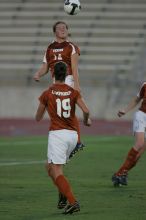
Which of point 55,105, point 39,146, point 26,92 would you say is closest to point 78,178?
point 55,105

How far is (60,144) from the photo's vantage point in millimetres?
10102

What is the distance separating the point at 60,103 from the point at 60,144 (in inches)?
18.4

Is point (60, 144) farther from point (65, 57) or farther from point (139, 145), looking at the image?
point (139, 145)

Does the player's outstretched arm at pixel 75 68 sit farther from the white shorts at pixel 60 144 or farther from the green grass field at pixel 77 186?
the white shorts at pixel 60 144

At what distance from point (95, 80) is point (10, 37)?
4.97 metres

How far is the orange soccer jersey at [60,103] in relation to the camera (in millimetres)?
10195

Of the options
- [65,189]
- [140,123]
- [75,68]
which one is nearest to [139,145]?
[140,123]

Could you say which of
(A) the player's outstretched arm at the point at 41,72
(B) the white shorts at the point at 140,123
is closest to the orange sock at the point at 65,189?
(A) the player's outstretched arm at the point at 41,72

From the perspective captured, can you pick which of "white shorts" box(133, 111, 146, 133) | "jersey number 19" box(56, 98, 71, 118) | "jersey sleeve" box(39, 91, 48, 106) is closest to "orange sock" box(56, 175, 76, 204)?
"jersey number 19" box(56, 98, 71, 118)

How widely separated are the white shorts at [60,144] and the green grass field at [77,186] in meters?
0.62

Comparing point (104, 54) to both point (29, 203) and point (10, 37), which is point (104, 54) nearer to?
point (10, 37)

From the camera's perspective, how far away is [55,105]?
1021 centimetres

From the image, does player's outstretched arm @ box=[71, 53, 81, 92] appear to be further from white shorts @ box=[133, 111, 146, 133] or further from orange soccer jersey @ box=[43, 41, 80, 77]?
white shorts @ box=[133, 111, 146, 133]

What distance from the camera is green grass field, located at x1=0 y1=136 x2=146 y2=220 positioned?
10086 millimetres
